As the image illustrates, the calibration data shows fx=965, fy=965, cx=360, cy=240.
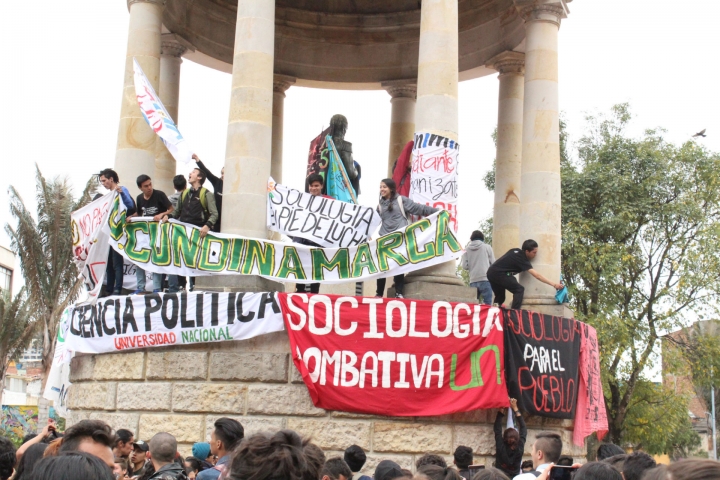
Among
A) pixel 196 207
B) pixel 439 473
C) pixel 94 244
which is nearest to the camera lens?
pixel 439 473

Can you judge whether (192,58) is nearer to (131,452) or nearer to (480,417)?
(480,417)

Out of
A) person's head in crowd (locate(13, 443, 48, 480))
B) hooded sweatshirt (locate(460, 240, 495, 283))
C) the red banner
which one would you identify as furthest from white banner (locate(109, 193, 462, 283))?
person's head in crowd (locate(13, 443, 48, 480))

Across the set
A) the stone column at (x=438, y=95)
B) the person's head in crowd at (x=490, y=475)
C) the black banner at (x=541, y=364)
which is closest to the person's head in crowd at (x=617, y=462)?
the person's head in crowd at (x=490, y=475)

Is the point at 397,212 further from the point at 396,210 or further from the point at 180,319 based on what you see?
the point at 180,319

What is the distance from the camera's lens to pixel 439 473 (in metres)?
7.98

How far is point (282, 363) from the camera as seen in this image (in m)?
18.8

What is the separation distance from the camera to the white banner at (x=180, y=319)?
1870 centimetres

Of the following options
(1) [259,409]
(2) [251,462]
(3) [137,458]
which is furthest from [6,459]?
(1) [259,409]

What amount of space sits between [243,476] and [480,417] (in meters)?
14.1

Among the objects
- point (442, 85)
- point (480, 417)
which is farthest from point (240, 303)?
point (442, 85)

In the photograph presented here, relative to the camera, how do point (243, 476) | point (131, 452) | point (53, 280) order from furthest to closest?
point (53, 280) → point (131, 452) → point (243, 476)

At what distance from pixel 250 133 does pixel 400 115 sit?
1109cm

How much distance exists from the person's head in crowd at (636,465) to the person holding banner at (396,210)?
12356 millimetres

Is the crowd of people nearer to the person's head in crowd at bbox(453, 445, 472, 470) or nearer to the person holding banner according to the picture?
the person's head in crowd at bbox(453, 445, 472, 470)
